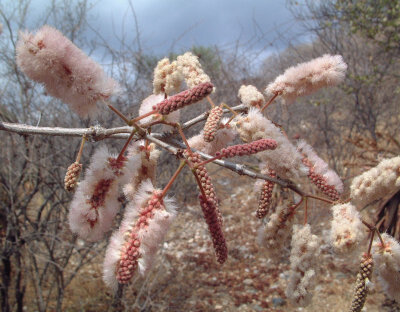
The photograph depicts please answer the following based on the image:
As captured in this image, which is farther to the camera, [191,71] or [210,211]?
[191,71]

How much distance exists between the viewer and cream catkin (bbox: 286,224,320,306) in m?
1.10

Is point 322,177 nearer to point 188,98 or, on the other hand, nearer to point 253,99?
point 253,99

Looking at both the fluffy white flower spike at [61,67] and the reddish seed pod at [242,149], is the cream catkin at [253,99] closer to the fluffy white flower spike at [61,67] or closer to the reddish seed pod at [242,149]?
the reddish seed pod at [242,149]

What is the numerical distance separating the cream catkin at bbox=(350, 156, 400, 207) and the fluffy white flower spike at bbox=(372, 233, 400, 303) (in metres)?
0.19

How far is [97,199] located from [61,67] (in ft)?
1.26

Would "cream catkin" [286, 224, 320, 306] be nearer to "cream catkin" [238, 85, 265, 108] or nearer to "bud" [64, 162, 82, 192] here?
"cream catkin" [238, 85, 265, 108]

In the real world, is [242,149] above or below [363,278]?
above

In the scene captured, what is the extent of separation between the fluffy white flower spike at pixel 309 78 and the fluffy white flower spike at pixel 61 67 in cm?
65

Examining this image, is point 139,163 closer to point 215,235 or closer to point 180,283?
point 215,235

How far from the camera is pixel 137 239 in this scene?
79cm

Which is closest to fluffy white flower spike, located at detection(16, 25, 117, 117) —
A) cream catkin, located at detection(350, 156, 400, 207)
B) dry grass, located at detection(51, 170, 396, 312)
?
cream catkin, located at detection(350, 156, 400, 207)

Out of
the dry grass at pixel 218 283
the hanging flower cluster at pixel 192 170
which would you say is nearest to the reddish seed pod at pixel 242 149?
the hanging flower cluster at pixel 192 170

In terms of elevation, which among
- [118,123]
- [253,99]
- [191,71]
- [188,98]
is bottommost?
[188,98]

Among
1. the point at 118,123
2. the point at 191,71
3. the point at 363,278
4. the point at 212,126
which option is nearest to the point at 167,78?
the point at 191,71
